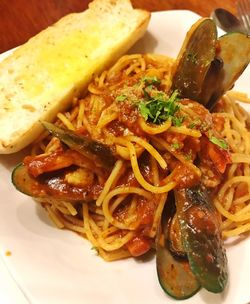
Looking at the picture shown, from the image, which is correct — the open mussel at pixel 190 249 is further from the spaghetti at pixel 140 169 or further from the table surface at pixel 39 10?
the table surface at pixel 39 10

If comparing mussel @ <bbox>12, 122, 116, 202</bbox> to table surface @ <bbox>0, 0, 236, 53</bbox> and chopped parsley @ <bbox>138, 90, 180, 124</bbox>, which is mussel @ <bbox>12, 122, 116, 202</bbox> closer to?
chopped parsley @ <bbox>138, 90, 180, 124</bbox>

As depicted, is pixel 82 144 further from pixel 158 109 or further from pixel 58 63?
pixel 58 63

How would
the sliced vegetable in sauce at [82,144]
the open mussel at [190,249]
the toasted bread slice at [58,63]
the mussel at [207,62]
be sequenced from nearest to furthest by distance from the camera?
the open mussel at [190,249]
the sliced vegetable in sauce at [82,144]
the mussel at [207,62]
the toasted bread slice at [58,63]

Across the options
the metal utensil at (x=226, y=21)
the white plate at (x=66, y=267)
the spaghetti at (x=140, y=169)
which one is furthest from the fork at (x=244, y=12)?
the white plate at (x=66, y=267)

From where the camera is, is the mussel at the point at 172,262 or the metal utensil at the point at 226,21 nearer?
the mussel at the point at 172,262

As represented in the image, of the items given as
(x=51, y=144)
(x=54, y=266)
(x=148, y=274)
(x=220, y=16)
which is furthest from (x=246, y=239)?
(x=220, y=16)

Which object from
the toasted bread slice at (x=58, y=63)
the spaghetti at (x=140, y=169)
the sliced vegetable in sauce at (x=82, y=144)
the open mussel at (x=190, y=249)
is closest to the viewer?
the open mussel at (x=190, y=249)

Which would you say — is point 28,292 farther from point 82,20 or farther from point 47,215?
point 82,20
